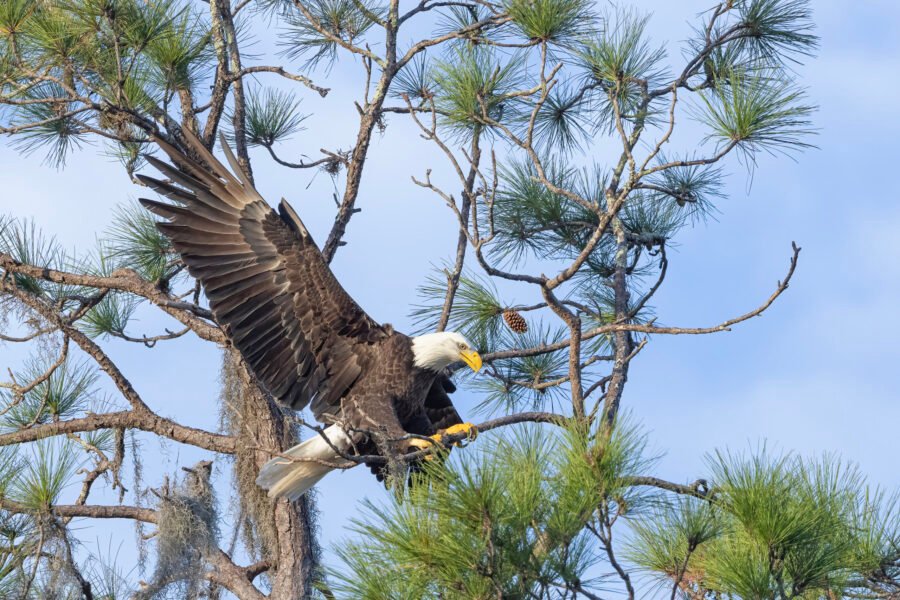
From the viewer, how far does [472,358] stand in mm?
4332

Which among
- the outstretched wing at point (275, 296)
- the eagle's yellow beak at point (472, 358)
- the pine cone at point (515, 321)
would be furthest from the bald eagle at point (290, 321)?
the pine cone at point (515, 321)

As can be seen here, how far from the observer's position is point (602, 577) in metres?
2.80

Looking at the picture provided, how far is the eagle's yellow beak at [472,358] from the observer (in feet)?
14.1

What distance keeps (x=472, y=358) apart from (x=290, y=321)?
2.46 feet

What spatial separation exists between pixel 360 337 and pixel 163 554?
1.14 meters

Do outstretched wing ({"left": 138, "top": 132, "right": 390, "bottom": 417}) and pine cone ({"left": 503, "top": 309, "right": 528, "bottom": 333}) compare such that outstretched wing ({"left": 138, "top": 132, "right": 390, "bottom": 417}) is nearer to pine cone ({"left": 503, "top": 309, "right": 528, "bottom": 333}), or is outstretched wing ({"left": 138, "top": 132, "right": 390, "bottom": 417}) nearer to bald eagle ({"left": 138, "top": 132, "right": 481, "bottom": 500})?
bald eagle ({"left": 138, "top": 132, "right": 481, "bottom": 500})

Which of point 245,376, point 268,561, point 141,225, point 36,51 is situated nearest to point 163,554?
point 268,561

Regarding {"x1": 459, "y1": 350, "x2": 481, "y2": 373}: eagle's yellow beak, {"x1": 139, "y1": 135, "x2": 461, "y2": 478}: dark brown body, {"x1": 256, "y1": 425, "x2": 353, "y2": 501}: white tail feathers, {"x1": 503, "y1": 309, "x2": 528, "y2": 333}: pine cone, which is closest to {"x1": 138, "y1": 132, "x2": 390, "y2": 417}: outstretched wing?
{"x1": 139, "y1": 135, "x2": 461, "y2": 478}: dark brown body

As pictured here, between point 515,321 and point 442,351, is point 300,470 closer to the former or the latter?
point 442,351

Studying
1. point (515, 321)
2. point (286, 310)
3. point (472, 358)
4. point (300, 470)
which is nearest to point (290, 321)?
point (286, 310)

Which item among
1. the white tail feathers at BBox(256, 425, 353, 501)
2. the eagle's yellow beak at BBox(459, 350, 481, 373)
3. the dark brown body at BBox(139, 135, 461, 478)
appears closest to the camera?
the eagle's yellow beak at BBox(459, 350, 481, 373)

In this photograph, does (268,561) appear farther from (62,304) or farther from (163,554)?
(62,304)

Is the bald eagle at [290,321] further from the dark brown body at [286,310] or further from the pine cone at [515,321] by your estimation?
the pine cone at [515,321]

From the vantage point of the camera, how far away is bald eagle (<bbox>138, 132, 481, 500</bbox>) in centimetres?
448
